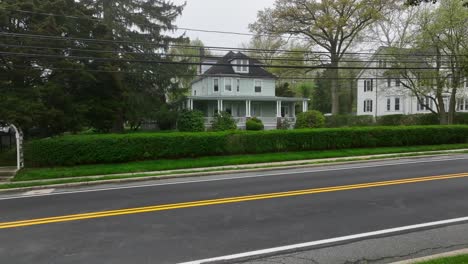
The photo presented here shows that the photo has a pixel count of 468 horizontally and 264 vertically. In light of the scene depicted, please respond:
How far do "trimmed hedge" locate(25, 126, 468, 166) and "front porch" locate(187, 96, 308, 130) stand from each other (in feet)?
50.9

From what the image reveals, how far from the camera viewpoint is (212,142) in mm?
17094

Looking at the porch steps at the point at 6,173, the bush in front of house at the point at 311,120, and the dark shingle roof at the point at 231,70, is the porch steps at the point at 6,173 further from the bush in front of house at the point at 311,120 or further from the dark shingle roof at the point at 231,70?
the dark shingle roof at the point at 231,70

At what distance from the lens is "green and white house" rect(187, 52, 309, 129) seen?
36.7 m

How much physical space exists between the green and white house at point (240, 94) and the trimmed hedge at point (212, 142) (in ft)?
51.2

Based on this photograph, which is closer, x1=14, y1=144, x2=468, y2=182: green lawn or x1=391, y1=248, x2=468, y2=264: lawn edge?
x1=391, y1=248, x2=468, y2=264: lawn edge

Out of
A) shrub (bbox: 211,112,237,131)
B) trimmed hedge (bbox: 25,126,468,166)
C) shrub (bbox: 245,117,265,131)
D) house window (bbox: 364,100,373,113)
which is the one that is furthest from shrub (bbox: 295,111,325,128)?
house window (bbox: 364,100,373,113)

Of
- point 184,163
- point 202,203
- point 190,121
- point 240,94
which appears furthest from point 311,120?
point 202,203

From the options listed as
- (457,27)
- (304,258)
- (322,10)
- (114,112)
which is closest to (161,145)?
(114,112)

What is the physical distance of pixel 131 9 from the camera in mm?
30531

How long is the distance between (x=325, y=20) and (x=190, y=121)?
59.8 ft

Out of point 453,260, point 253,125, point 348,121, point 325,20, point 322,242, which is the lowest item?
point 322,242

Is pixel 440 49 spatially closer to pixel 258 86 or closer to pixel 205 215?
pixel 258 86

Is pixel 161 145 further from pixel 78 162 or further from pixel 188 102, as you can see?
pixel 188 102

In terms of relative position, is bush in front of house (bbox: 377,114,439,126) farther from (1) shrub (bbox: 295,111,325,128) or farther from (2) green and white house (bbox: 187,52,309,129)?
(1) shrub (bbox: 295,111,325,128)
